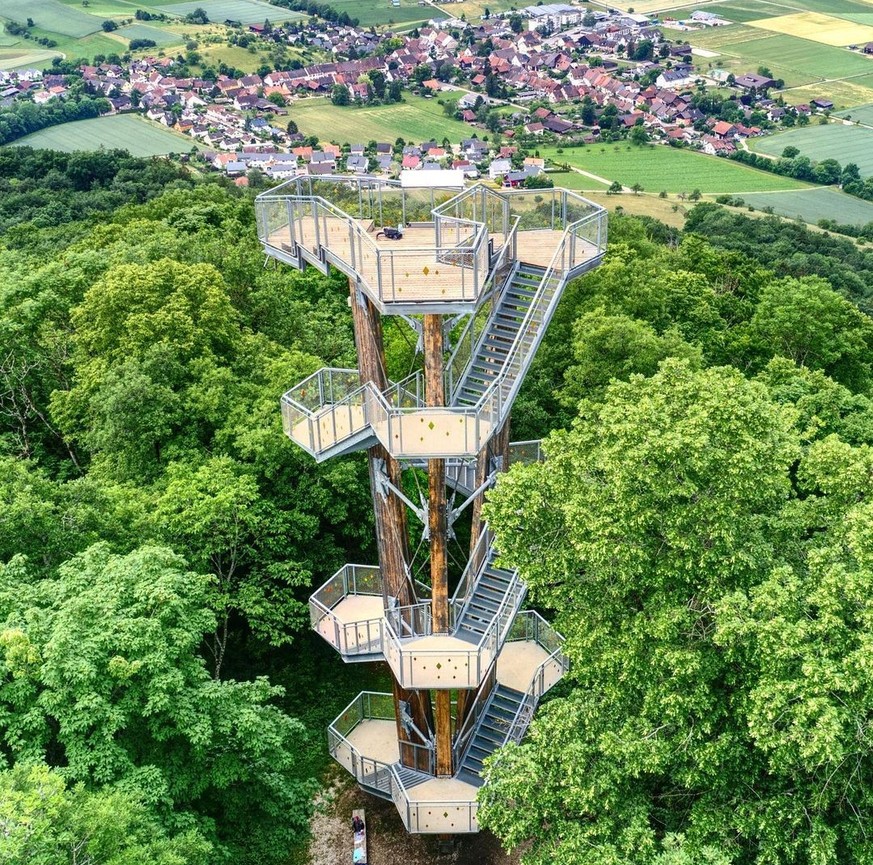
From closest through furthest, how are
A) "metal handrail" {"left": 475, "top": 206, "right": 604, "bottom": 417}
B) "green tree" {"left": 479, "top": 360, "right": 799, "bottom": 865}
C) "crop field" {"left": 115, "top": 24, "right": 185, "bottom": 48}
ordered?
"green tree" {"left": 479, "top": 360, "right": 799, "bottom": 865}
"metal handrail" {"left": 475, "top": 206, "right": 604, "bottom": 417}
"crop field" {"left": 115, "top": 24, "right": 185, "bottom": 48}

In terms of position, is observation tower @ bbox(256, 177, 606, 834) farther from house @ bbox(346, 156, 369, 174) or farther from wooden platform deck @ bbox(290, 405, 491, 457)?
house @ bbox(346, 156, 369, 174)

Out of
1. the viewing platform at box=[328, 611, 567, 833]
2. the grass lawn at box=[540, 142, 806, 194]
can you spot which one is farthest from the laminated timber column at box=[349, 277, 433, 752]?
the grass lawn at box=[540, 142, 806, 194]

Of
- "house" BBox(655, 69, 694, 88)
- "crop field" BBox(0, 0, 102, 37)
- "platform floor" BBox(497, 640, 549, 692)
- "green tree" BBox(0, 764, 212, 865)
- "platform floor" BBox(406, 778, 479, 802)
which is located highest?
"green tree" BBox(0, 764, 212, 865)

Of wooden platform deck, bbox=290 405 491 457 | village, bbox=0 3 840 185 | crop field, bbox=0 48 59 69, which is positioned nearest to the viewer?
wooden platform deck, bbox=290 405 491 457

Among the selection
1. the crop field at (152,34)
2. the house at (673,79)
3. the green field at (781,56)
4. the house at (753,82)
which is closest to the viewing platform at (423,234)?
the house at (753,82)

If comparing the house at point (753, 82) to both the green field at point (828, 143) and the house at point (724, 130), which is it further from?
the house at point (724, 130)

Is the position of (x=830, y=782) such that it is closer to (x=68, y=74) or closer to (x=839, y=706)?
(x=839, y=706)

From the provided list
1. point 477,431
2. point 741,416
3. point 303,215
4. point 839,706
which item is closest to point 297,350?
point 303,215
